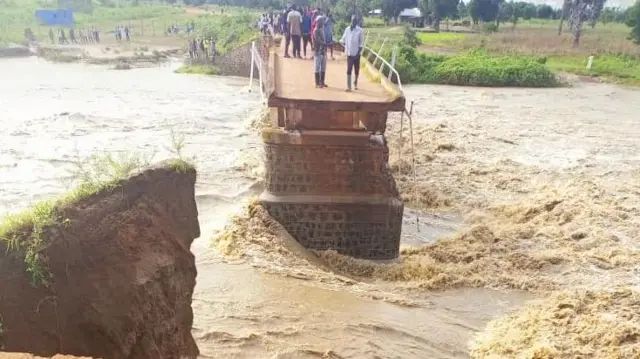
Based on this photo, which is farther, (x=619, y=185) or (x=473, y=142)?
(x=473, y=142)

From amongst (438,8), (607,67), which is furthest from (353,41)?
(438,8)

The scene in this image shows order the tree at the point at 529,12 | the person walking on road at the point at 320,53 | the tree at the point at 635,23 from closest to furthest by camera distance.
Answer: the person walking on road at the point at 320,53
the tree at the point at 635,23
the tree at the point at 529,12

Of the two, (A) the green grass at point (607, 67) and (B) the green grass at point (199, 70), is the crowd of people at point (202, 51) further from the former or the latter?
(A) the green grass at point (607, 67)

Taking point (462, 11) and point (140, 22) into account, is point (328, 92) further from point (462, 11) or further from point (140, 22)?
point (462, 11)

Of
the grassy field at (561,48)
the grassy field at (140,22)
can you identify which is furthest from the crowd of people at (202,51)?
the grassy field at (561,48)

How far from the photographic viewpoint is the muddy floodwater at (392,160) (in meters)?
7.38

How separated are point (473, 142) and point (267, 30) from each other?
1025 cm

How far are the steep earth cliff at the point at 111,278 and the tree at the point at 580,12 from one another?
4126cm

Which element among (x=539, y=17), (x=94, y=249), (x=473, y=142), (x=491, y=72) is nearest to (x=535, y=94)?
(x=491, y=72)

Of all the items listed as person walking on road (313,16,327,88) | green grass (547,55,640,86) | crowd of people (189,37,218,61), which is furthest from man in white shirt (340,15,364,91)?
crowd of people (189,37,218,61)

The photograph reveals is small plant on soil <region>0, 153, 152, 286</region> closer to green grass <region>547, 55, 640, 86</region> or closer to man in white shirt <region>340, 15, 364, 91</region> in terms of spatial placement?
man in white shirt <region>340, 15, 364, 91</region>

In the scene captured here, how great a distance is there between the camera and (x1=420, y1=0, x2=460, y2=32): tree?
5244cm

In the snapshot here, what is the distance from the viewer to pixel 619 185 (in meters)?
14.3

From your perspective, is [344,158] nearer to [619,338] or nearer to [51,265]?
[619,338]
